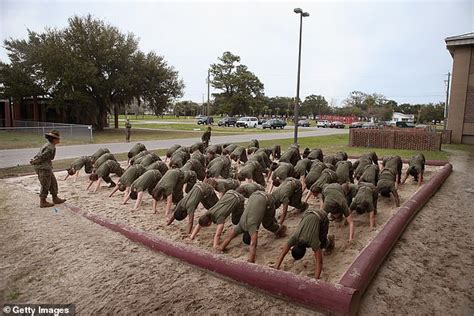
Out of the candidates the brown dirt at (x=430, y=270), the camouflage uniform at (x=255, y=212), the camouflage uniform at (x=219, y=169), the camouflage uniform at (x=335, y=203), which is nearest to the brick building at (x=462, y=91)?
the brown dirt at (x=430, y=270)

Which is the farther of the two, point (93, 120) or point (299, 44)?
point (93, 120)

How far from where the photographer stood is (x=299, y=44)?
1922 cm

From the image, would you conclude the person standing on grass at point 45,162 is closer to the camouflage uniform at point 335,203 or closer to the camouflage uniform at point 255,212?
the camouflage uniform at point 255,212

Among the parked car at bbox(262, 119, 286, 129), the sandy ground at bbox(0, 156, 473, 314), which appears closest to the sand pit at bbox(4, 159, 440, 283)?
the sandy ground at bbox(0, 156, 473, 314)

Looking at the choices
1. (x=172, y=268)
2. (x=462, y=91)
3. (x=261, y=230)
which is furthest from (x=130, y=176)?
(x=462, y=91)

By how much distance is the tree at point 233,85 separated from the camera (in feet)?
223

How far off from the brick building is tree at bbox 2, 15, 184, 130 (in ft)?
80.8

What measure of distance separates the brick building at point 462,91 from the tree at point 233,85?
4565 cm

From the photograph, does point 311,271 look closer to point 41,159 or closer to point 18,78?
point 41,159

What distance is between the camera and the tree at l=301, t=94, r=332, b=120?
97.9 meters

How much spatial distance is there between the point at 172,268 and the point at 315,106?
97356 millimetres

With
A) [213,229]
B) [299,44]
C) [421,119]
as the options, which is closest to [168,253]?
[213,229]

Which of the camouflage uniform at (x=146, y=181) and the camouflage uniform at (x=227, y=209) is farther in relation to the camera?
the camouflage uniform at (x=146, y=181)

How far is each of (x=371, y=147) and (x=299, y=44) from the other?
7.88 m
